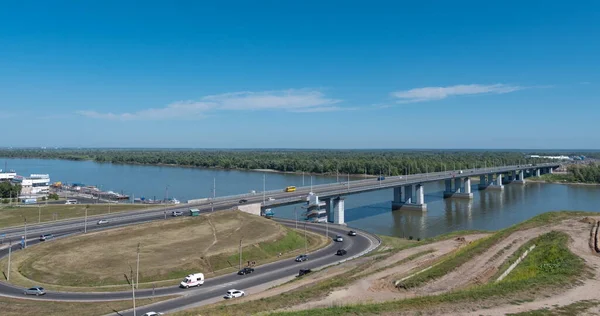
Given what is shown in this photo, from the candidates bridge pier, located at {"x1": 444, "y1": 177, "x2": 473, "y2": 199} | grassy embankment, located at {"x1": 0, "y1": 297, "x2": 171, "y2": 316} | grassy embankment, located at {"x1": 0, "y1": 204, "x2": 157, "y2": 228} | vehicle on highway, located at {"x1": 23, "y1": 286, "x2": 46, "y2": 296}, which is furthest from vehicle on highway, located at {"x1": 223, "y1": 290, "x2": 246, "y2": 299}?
bridge pier, located at {"x1": 444, "y1": 177, "x2": 473, "y2": 199}

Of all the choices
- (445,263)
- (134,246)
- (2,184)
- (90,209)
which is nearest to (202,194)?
(90,209)

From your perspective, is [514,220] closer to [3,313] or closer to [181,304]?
[181,304]

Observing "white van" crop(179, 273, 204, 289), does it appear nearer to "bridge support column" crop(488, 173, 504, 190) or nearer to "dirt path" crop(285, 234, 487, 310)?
"dirt path" crop(285, 234, 487, 310)

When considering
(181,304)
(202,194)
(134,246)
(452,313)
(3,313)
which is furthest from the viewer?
(202,194)

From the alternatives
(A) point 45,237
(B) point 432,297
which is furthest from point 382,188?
(B) point 432,297

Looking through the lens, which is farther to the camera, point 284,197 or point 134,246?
point 284,197

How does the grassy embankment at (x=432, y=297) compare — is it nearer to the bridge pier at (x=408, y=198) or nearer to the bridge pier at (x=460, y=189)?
the bridge pier at (x=408, y=198)
